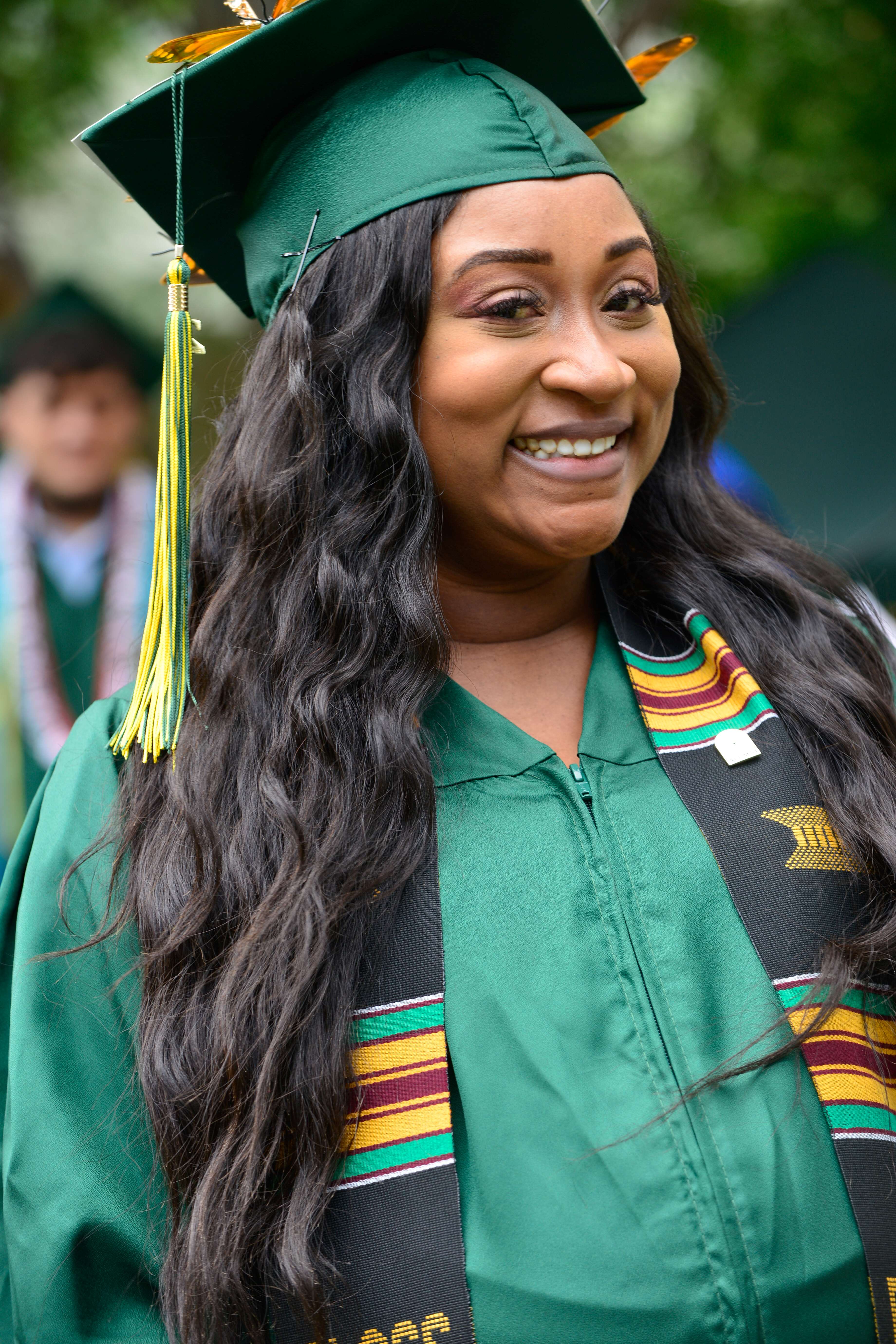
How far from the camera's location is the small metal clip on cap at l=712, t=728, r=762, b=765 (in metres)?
1.83

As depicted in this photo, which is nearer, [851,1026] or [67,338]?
[851,1026]

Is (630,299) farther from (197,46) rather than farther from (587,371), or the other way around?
(197,46)

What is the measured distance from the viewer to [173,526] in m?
1.90

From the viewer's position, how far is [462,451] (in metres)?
1.77

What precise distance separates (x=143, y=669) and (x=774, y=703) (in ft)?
3.04

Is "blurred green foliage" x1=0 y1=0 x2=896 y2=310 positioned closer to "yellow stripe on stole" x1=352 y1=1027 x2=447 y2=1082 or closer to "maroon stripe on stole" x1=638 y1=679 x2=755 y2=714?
"maroon stripe on stole" x1=638 y1=679 x2=755 y2=714

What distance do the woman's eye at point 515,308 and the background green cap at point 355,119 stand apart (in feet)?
0.55

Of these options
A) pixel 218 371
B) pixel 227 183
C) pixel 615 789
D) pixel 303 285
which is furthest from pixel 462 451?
pixel 218 371

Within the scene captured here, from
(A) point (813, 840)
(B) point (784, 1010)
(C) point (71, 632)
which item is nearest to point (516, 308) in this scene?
(A) point (813, 840)

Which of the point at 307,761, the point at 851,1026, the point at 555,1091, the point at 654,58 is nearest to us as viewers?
the point at 555,1091

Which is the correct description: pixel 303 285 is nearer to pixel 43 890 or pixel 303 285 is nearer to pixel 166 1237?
pixel 43 890

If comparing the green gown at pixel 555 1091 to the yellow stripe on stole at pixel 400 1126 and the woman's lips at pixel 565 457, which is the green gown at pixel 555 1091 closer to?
the yellow stripe on stole at pixel 400 1126

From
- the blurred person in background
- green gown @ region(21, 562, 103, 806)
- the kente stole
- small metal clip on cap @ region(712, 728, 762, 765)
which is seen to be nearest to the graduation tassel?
the kente stole

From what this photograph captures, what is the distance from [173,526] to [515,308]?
1.93 feet
